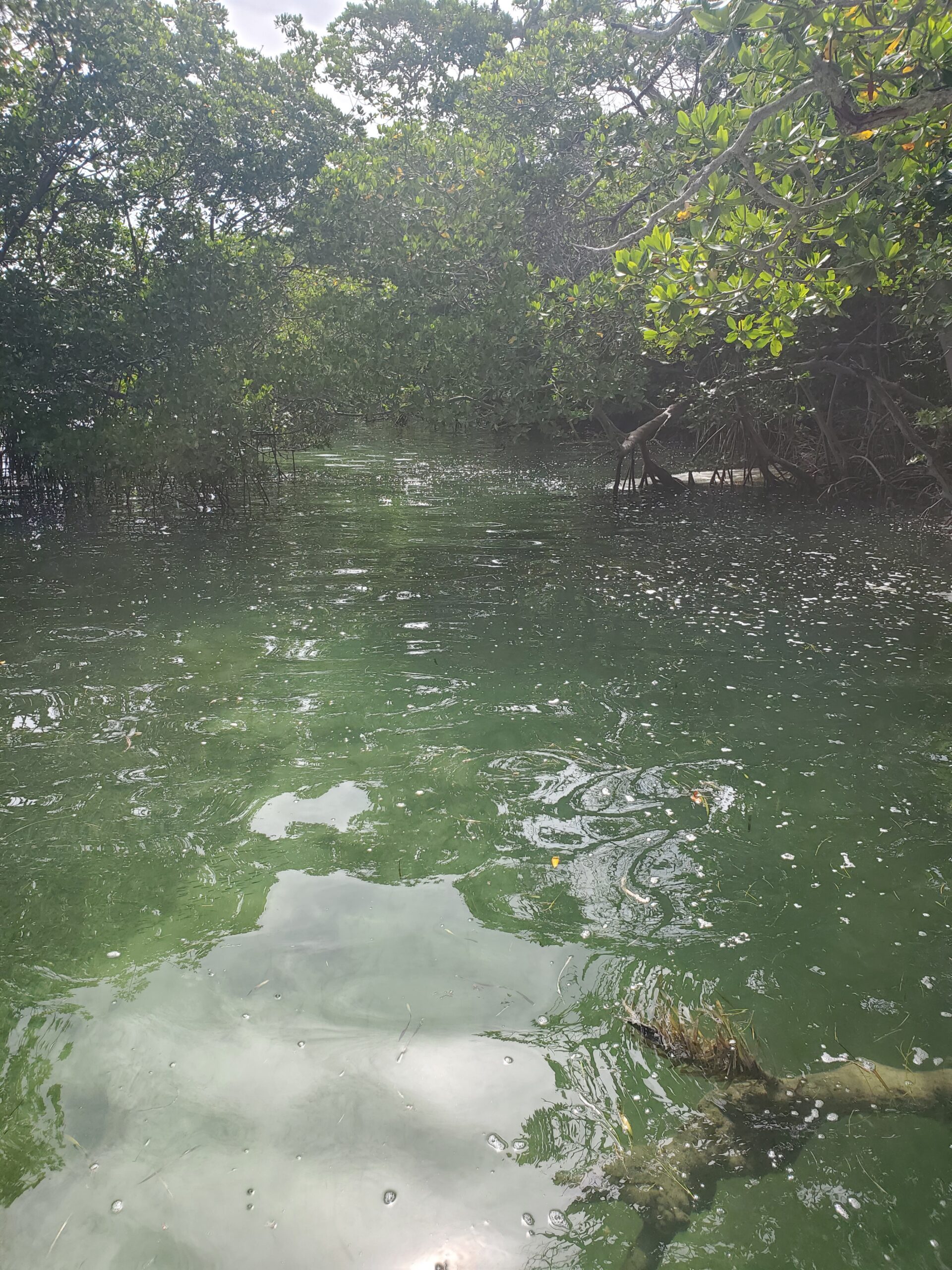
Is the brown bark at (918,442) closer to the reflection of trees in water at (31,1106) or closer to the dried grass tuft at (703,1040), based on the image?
the dried grass tuft at (703,1040)

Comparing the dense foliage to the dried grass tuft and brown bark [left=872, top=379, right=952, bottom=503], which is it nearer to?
brown bark [left=872, top=379, right=952, bottom=503]

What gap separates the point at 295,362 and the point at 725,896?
14918 millimetres

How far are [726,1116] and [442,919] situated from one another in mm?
1495

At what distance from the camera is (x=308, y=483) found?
19.9m

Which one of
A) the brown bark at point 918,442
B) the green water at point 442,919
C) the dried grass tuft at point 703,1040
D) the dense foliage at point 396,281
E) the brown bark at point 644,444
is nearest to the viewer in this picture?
the green water at point 442,919

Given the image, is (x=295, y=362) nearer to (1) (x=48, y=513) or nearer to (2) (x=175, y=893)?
(1) (x=48, y=513)

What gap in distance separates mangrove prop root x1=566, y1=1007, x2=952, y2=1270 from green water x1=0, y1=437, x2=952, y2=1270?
62mm

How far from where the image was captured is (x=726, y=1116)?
2652mm

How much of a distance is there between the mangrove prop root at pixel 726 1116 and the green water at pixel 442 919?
0.06 metres

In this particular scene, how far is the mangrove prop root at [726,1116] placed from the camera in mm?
2398

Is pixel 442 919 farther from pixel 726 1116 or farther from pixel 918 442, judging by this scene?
pixel 918 442

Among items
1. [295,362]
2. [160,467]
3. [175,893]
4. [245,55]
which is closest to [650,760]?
[175,893]

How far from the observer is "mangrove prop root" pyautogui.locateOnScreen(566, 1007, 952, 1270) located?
240 centimetres

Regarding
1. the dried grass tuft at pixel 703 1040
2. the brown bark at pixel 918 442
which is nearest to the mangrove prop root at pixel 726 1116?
the dried grass tuft at pixel 703 1040
